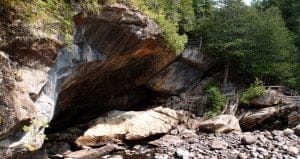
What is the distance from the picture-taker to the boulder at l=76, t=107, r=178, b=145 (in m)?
16.2

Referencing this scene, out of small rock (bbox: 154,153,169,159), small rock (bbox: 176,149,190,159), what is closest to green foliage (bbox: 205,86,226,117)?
small rock (bbox: 176,149,190,159)

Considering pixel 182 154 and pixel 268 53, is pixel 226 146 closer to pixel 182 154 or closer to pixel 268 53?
pixel 182 154

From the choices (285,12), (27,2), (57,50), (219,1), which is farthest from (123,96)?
(285,12)

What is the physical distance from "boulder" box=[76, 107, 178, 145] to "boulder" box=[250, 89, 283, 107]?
508 cm

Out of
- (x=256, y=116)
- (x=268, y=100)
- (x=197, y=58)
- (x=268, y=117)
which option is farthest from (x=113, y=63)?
(x=268, y=100)

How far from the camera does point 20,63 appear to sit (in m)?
9.76

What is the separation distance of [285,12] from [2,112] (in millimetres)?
26303

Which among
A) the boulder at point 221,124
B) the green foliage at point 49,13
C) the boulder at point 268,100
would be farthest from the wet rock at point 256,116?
the green foliage at point 49,13

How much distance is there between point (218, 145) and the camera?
1535 cm

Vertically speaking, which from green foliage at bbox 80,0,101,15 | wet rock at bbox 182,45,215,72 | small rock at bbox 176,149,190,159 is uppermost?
green foliage at bbox 80,0,101,15

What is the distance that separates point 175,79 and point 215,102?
3258 mm

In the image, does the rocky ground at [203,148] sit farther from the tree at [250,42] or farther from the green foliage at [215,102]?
the tree at [250,42]

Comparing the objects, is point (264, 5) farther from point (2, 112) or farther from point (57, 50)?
point (2, 112)

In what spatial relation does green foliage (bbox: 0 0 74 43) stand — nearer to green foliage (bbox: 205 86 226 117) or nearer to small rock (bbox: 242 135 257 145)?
small rock (bbox: 242 135 257 145)
